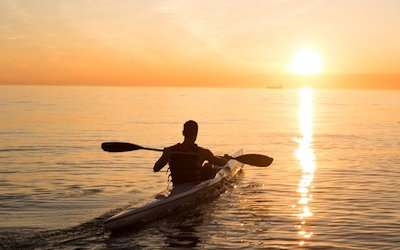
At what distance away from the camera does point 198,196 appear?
13039 mm

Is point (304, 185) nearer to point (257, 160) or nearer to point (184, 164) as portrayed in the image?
point (257, 160)

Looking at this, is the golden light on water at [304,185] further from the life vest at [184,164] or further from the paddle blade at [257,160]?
the life vest at [184,164]

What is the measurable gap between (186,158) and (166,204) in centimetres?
146

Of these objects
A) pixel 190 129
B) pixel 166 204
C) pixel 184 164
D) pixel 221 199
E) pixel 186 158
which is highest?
pixel 190 129

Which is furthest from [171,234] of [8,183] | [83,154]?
[83,154]

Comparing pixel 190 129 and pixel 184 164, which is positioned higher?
pixel 190 129

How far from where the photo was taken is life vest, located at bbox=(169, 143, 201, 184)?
40.5 ft

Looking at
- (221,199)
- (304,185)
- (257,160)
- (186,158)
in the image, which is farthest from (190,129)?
(304,185)

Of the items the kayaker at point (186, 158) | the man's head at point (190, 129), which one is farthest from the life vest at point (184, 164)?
the man's head at point (190, 129)

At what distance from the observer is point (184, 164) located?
1266cm

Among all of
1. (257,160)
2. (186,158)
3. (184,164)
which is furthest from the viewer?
(257,160)

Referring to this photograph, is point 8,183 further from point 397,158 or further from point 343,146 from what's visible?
point 343,146

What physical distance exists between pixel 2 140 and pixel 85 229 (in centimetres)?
1999

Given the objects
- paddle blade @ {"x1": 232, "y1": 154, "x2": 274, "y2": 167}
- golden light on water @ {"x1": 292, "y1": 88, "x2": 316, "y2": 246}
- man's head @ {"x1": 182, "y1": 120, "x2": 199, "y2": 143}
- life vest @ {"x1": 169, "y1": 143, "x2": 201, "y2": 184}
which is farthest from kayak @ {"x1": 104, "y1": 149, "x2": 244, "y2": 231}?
golden light on water @ {"x1": 292, "y1": 88, "x2": 316, "y2": 246}
